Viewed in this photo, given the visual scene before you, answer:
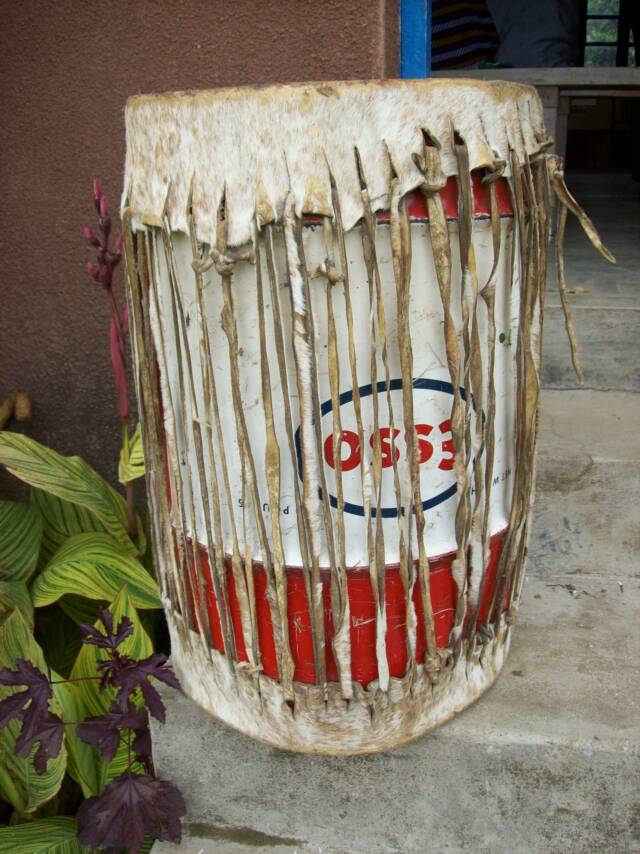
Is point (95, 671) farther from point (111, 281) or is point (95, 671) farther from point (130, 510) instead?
point (111, 281)

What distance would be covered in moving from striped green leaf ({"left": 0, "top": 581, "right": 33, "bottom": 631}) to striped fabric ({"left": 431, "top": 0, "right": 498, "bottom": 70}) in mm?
3616

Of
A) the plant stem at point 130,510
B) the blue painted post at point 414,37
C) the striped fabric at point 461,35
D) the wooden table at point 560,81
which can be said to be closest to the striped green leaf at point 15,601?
the plant stem at point 130,510

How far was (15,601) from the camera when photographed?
1471mm

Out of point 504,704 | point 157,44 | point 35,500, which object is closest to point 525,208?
point 504,704

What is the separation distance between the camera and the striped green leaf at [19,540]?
5.18 feet

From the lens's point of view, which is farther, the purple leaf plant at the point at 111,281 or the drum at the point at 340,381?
the purple leaf plant at the point at 111,281

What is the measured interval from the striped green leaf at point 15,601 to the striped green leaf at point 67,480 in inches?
7.1

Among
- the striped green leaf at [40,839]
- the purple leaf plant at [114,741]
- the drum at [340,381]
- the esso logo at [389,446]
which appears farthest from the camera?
the striped green leaf at [40,839]

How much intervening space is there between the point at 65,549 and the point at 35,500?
253 mm

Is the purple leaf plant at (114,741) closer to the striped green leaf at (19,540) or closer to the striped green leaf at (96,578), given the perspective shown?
the striped green leaf at (96,578)

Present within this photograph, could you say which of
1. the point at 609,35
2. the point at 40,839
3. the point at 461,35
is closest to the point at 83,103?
the point at 40,839

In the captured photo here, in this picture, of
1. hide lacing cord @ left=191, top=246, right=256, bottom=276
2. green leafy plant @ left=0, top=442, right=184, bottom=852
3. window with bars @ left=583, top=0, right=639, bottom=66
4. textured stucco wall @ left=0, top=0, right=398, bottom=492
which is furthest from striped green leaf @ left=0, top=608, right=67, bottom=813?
window with bars @ left=583, top=0, right=639, bottom=66

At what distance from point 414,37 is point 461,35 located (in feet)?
9.90

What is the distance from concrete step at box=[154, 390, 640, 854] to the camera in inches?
46.1
